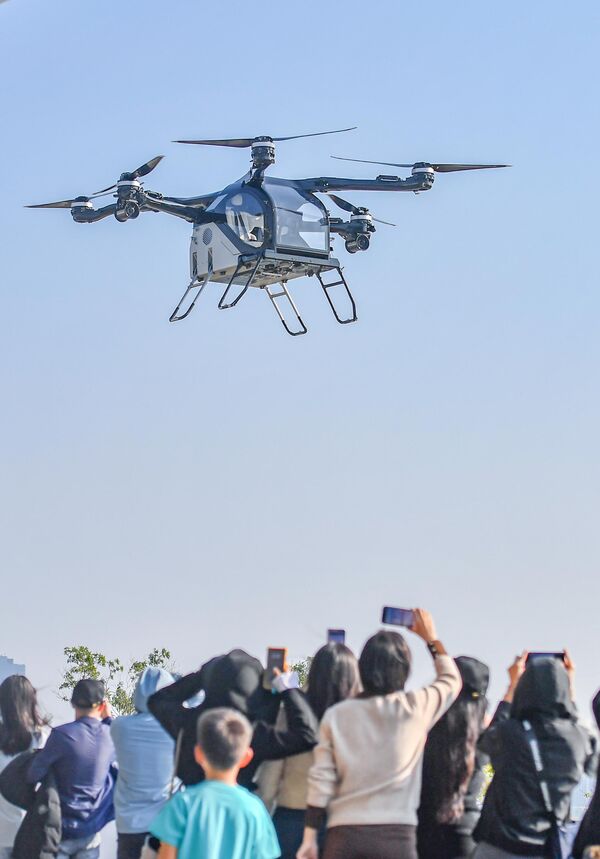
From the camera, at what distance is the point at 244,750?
26.4 feet

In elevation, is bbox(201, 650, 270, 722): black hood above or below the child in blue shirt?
above

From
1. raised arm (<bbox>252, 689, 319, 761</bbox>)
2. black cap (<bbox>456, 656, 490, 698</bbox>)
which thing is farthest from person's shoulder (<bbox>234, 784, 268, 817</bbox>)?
black cap (<bbox>456, 656, 490, 698</bbox>)

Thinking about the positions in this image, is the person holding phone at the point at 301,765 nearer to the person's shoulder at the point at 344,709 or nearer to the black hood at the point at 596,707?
the person's shoulder at the point at 344,709

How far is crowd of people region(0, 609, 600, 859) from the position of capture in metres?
8.10

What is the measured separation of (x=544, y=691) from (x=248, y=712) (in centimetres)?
188

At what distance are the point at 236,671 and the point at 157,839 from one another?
1486mm

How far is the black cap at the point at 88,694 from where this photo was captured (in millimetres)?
11336

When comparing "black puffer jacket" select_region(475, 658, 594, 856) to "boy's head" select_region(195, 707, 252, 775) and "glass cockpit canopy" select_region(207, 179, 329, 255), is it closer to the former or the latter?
"boy's head" select_region(195, 707, 252, 775)

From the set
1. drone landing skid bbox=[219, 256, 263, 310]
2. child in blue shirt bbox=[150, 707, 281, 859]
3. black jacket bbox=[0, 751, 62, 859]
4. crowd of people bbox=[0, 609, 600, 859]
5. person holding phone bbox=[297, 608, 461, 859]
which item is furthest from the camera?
drone landing skid bbox=[219, 256, 263, 310]

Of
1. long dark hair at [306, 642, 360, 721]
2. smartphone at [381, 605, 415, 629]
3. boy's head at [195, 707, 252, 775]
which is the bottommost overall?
boy's head at [195, 707, 252, 775]

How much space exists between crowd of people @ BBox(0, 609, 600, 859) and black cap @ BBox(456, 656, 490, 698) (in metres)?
0.01

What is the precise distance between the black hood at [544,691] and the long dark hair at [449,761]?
1.15ft

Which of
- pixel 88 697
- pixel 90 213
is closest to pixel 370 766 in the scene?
pixel 88 697

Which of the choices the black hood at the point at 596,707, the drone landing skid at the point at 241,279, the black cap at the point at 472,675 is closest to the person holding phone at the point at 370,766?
the black cap at the point at 472,675
